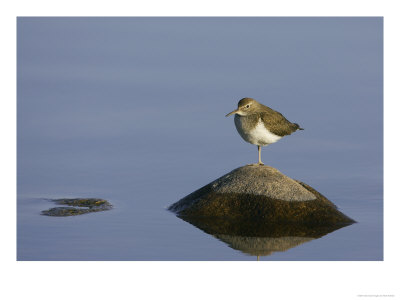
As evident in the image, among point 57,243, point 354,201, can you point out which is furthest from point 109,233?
point 354,201

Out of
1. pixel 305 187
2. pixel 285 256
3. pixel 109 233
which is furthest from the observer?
pixel 305 187

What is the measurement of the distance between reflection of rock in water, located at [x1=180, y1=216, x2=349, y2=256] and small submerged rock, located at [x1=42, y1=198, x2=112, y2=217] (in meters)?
1.94

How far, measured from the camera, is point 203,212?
48.0ft

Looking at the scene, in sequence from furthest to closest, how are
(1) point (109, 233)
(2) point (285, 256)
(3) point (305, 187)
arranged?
1. (3) point (305, 187)
2. (1) point (109, 233)
3. (2) point (285, 256)

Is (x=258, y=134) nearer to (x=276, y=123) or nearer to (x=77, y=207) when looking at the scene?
(x=276, y=123)

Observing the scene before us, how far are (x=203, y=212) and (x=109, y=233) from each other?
6.13ft

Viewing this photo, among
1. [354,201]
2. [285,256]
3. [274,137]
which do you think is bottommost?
[285,256]

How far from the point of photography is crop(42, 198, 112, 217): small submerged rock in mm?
14883

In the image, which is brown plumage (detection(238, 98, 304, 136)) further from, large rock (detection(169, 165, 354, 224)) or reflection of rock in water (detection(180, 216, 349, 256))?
reflection of rock in water (detection(180, 216, 349, 256))

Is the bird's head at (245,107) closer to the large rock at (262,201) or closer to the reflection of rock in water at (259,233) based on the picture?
the large rock at (262,201)

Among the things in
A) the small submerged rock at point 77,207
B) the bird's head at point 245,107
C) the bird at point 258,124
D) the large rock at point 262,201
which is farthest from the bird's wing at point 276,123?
the small submerged rock at point 77,207

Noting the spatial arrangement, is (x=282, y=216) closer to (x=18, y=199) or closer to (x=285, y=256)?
(x=285, y=256)

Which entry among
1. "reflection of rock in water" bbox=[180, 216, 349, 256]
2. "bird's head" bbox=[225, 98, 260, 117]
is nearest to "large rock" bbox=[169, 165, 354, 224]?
"reflection of rock in water" bbox=[180, 216, 349, 256]

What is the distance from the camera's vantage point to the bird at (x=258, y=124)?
1535 centimetres
